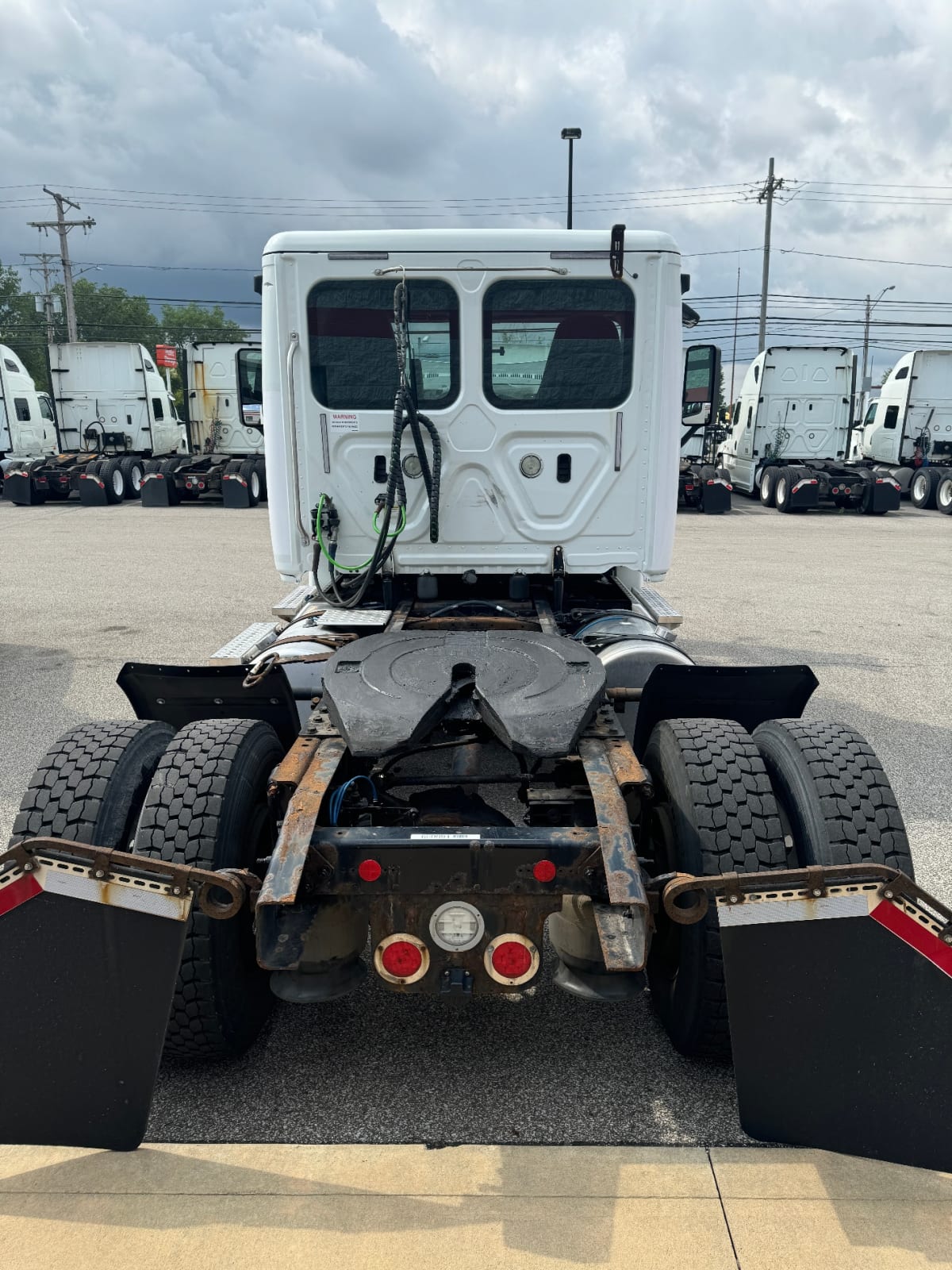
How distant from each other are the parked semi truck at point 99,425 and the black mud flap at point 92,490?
0.06 feet

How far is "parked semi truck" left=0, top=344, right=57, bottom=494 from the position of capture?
2067 centimetres

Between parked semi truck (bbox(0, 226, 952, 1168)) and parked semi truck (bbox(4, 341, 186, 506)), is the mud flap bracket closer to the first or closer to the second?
parked semi truck (bbox(0, 226, 952, 1168))

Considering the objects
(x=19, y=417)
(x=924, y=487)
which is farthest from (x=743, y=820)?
(x=19, y=417)

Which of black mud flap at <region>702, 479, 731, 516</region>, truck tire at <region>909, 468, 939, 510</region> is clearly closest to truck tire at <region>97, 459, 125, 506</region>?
black mud flap at <region>702, 479, 731, 516</region>

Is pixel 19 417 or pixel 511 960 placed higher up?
pixel 19 417

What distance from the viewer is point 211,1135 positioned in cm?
247

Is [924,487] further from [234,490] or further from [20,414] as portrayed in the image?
[20,414]

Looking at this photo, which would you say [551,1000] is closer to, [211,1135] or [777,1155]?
[777,1155]

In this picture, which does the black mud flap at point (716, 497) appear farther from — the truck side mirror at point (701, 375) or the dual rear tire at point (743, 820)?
the dual rear tire at point (743, 820)

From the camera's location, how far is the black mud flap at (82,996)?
2107mm

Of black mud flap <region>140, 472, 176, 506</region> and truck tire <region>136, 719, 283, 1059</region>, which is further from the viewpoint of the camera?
black mud flap <region>140, 472, 176, 506</region>

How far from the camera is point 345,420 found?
455 cm

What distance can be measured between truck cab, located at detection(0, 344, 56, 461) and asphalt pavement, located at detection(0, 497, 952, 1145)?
473 centimetres

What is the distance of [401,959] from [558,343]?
323 centimetres
